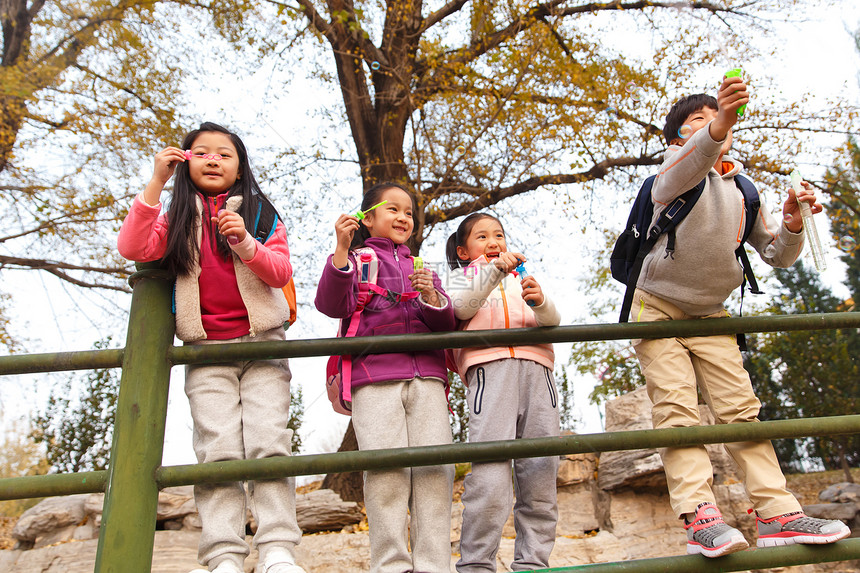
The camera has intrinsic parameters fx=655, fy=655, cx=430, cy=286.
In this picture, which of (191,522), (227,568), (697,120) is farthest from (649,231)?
(191,522)

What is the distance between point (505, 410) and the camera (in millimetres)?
2307

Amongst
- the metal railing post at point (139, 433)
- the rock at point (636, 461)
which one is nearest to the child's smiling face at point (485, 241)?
the metal railing post at point (139, 433)

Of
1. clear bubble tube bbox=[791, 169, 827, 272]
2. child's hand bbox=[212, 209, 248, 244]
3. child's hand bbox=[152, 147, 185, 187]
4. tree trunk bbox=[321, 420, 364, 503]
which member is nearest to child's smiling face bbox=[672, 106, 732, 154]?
clear bubble tube bbox=[791, 169, 827, 272]

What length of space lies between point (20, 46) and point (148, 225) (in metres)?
8.06

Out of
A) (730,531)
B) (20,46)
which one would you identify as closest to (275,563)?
(730,531)

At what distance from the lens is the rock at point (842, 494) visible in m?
7.73

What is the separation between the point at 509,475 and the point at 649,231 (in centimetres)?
103

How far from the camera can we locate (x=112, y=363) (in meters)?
1.67

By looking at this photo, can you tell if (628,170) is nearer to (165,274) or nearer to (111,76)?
(111,76)

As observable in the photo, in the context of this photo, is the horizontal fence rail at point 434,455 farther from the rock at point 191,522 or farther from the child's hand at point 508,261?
the rock at point 191,522

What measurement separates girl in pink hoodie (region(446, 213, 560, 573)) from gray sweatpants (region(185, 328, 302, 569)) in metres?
0.61

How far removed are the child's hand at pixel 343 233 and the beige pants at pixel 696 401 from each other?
1129 millimetres

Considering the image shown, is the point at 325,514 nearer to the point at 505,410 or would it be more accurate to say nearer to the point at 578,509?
the point at 578,509

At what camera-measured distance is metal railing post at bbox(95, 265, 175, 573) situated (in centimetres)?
152
